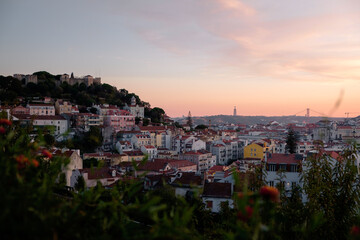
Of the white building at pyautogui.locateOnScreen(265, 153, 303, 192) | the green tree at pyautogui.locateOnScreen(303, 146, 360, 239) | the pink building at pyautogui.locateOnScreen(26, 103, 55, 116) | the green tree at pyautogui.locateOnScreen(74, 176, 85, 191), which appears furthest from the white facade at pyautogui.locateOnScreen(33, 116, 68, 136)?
the green tree at pyautogui.locateOnScreen(303, 146, 360, 239)

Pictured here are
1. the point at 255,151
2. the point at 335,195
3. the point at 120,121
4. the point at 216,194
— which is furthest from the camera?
the point at 120,121

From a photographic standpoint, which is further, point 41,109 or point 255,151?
point 41,109

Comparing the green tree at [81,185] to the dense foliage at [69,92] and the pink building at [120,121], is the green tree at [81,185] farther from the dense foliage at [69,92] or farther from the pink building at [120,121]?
the dense foliage at [69,92]

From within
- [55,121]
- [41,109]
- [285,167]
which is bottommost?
[285,167]

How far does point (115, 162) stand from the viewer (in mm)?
38281

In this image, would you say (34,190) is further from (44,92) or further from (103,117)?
(44,92)

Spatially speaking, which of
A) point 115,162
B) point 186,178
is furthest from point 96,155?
point 186,178

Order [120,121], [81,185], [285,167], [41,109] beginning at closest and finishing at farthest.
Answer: [81,185] < [285,167] < [41,109] < [120,121]

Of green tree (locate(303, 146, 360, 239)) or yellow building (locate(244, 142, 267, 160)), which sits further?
yellow building (locate(244, 142, 267, 160))

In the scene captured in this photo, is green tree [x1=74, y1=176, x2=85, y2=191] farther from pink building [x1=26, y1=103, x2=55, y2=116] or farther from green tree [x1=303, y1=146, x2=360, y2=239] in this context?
pink building [x1=26, y1=103, x2=55, y2=116]

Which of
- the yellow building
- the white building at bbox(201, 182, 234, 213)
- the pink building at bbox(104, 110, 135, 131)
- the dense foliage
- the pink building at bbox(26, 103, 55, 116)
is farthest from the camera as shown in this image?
the dense foliage

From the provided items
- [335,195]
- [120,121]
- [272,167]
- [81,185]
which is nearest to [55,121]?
[120,121]

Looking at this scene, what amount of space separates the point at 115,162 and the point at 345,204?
1380 inches

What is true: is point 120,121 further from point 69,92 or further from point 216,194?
point 216,194
